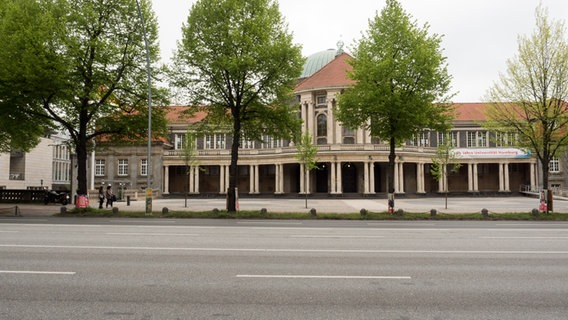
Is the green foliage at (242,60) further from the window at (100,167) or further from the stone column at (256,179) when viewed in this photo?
the window at (100,167)

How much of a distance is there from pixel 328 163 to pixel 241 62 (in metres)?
32.8

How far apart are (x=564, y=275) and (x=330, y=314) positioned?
5185 millimetres

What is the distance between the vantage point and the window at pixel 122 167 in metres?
58.1

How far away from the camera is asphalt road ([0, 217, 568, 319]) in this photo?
5266 mm

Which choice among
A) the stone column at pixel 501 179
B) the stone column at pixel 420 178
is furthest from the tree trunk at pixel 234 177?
the stone column at pixel 501 179

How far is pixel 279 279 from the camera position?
272 inches

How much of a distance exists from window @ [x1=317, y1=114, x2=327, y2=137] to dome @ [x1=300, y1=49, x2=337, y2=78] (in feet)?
49.6

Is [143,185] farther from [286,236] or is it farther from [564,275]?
[564,275]

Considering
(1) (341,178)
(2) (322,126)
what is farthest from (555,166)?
(2) (322,126)

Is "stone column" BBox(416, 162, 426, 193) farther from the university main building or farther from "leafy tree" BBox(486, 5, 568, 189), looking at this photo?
"leafy tree" BBox(486, 5, 568, 189)

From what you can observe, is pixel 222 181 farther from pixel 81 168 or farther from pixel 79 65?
pixel 79 65

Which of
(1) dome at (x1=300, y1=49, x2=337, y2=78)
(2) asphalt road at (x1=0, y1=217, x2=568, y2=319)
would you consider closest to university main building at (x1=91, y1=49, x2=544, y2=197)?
(1) dome at (x1=300, y1=49, x2=337, y2=78)

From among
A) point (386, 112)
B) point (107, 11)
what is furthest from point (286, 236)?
point (107, 11)

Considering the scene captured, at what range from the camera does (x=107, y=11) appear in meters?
23.4
